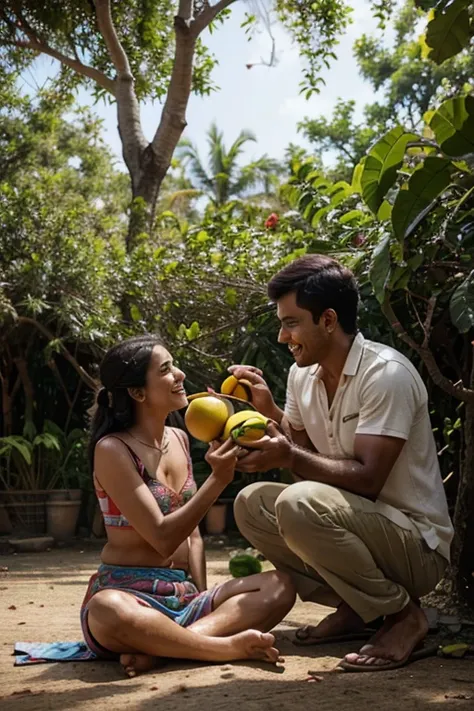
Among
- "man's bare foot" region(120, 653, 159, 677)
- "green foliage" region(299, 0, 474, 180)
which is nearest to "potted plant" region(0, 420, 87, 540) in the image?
"man's bare foot" region(120, 653, 159, 677)

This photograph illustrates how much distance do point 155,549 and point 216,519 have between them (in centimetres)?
473

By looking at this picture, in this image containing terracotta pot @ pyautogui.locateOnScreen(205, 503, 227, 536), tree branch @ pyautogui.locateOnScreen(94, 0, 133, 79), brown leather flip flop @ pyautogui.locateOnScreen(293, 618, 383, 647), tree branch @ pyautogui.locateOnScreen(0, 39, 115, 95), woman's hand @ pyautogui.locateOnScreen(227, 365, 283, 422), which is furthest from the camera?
tree branch @ pyautogui.locateOnScreen(0, 39, 115, 95)

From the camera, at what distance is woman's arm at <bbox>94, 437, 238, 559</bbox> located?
326 centimetres

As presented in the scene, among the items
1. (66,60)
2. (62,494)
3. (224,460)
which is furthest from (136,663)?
(66,60)

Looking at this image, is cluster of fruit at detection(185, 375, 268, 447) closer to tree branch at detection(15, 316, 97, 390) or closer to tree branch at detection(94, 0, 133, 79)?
tree branch at detection(15, 316, 97, 390)

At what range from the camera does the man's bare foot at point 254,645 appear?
3189 mm

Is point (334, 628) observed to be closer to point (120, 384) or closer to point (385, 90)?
point (120, 384)

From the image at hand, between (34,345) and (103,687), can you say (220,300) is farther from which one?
(103,687)

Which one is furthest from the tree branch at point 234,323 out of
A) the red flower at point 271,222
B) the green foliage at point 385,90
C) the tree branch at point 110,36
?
the green foliage at point 385,90

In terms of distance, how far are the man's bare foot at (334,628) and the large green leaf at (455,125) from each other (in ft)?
6.14

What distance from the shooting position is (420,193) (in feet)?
11.7

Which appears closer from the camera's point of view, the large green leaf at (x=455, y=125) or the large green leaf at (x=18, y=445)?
the large green leaf at (x=455, y=125)

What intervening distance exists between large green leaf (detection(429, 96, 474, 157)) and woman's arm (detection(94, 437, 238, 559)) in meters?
1.41

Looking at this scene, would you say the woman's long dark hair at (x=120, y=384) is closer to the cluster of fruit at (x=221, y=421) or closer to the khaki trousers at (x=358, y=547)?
the cluster of fruit at (x=221, y=421)
